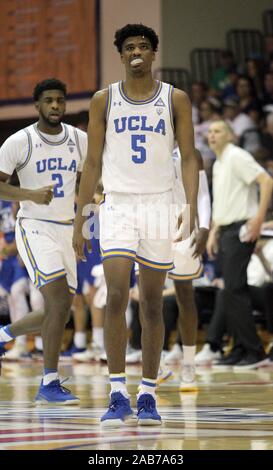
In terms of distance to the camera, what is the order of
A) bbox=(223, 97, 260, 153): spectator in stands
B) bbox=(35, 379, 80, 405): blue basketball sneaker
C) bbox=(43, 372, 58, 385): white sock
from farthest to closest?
1. bbox=(223, 97, 260, 153): spectator in stands
2. bbox=(43, 372, 58, 385): white sock
3. bbox=(35, 379, 80, 405): blue basketball sneaker

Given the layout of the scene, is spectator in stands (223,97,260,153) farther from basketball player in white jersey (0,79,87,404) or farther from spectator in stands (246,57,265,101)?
basketball player in white jersey (0,79,87,404)

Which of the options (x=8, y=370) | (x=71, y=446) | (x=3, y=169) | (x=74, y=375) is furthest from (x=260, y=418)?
(x=8, y=370)

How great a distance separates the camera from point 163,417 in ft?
18.0

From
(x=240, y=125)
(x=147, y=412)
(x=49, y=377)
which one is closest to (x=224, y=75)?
Answer: (x=240, y=125)

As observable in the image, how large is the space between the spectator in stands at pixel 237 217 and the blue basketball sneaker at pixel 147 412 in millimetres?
4141

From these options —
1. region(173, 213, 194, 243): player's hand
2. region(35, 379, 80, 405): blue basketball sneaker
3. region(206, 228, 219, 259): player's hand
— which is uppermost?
region(206, 228, 219, 259): player's hand

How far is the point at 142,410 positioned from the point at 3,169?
213 centimetres

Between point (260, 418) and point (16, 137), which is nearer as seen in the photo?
point (260, 418)

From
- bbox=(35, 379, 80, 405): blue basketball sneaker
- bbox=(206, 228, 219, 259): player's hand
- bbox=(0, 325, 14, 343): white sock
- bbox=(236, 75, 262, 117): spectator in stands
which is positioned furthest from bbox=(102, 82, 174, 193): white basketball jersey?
bbox=(236, 75, 262, 117): spectator in stands

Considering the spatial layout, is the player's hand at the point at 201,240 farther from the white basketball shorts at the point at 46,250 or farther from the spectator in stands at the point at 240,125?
the spectator in stands at the point at 240,125

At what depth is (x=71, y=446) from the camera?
4.26 metres

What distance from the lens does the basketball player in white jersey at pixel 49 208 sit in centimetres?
660

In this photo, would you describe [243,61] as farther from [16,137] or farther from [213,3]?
[16,137]

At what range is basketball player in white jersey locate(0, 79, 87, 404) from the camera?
6598mm
